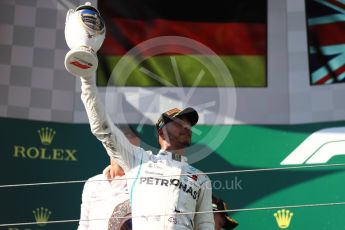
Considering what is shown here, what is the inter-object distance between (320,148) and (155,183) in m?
2.52

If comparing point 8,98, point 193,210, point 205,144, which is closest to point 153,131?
point 205,144

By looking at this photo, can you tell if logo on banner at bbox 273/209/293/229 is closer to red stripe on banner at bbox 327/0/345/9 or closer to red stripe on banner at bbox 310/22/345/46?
red stripe on banner at bbox 310/22/345/46

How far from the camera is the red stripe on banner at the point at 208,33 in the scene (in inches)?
202

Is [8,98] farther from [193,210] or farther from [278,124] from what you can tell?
[193,210]

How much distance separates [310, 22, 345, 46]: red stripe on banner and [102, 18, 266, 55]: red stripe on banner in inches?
14.9

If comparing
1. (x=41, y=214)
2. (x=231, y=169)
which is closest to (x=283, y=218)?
(x=231, y=169)

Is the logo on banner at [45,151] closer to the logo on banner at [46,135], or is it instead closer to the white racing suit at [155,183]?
the logo on banner at [46,135]

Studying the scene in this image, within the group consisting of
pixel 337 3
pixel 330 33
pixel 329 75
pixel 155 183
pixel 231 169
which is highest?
pixel 337 3

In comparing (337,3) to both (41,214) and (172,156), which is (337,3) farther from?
(172,156)

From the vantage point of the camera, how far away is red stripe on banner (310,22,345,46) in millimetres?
5066

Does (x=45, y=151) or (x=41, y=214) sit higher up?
(x=45, y=151)

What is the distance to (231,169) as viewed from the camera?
Answer: 4785 mm

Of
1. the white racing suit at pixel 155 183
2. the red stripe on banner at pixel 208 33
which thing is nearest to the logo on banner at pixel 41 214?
the red stripe on banner at pixel 208 33

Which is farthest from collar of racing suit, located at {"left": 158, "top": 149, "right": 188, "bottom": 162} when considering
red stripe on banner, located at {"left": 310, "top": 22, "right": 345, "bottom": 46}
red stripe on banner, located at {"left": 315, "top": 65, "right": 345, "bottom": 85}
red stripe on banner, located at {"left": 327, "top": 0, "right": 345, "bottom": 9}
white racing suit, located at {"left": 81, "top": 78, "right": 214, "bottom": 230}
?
red stripe on banner, located at {"left": 327, "top": 0, "right": 345, "bottom": 9}
